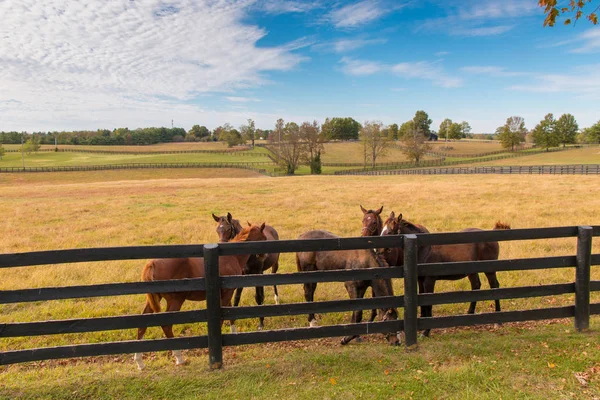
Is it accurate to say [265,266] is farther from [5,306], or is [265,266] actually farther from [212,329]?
[5,306]

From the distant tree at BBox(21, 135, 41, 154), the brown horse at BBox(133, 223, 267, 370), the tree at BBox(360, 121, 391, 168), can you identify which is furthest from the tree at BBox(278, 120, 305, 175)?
the distant tree at BBox(21, 135, 41, 154)

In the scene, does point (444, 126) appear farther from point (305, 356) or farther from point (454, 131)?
point (305, 356)

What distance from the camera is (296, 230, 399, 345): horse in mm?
5461

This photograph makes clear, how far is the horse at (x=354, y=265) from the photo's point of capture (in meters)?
5.46

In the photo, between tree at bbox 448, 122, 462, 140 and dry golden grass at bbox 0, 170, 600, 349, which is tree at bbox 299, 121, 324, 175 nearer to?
dry golden grass at bbox 0, 170, 600, 349

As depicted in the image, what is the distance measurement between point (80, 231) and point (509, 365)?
55.8 feet

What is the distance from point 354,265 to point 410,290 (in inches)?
45.2

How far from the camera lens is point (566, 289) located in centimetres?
525

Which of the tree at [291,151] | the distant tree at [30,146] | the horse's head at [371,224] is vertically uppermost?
the distant tree at [30,146]

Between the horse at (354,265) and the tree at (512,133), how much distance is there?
11147 centimetres

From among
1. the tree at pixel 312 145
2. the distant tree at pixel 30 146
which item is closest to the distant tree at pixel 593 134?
the tree at pixel 312 145

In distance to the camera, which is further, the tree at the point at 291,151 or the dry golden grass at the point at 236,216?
the tree at the point at 291,151

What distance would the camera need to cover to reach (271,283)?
4512 millimetres

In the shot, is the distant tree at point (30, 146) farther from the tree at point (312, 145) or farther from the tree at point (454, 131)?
the tree at point (454, 131)
